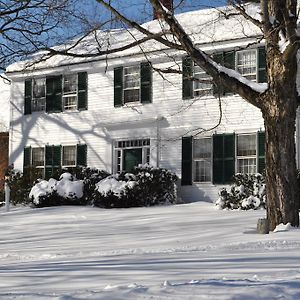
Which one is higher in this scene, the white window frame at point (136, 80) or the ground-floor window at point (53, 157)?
the white window frame at point (136, 80)

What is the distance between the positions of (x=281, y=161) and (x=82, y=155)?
13.5 metres

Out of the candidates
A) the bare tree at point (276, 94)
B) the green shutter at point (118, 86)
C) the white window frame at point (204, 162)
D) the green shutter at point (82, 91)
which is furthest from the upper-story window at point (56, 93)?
the bare tree at point (276, 94)

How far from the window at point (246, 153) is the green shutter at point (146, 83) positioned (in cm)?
398

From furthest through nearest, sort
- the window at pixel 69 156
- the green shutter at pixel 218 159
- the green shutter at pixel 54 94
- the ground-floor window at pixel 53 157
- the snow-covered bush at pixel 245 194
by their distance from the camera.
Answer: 1. the green shutter at pixel 54 94
2. the window at pixel 69 156
3. the ground-floor window at pixel 53 157
4. the green shutter at pixel 218 159
5. the snow-covered bush at pixel 245 194

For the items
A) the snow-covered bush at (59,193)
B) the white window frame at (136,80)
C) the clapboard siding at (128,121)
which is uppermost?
the white window frame at (136,80)

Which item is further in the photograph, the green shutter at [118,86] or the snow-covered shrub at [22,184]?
the snow-covered shrub at [22,184]

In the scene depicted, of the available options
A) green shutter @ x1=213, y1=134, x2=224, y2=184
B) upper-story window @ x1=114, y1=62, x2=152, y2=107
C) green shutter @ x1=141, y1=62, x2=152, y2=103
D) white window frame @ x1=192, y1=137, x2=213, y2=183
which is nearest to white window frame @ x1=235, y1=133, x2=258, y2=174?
green shutter @ x1=213, y1=134, x2=224, y2=184

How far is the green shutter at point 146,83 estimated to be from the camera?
2284cm

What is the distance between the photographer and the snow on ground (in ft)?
18.6

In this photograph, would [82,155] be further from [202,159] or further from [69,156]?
[202,159]

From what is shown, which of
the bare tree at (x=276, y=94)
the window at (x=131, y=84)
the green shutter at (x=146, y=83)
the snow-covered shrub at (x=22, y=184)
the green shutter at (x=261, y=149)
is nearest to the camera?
the bare tree at (x=276, y=94)

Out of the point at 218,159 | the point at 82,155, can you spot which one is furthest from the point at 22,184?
the point at 218,159

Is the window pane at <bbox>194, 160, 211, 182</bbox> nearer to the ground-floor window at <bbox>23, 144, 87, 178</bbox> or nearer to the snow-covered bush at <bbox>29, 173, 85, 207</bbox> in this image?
the snow-covered bush at <bbox>29, 173, 85, 207</bbox>

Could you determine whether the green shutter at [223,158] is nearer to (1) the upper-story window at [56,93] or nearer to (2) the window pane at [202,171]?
(2) the window pane at [202,171]
